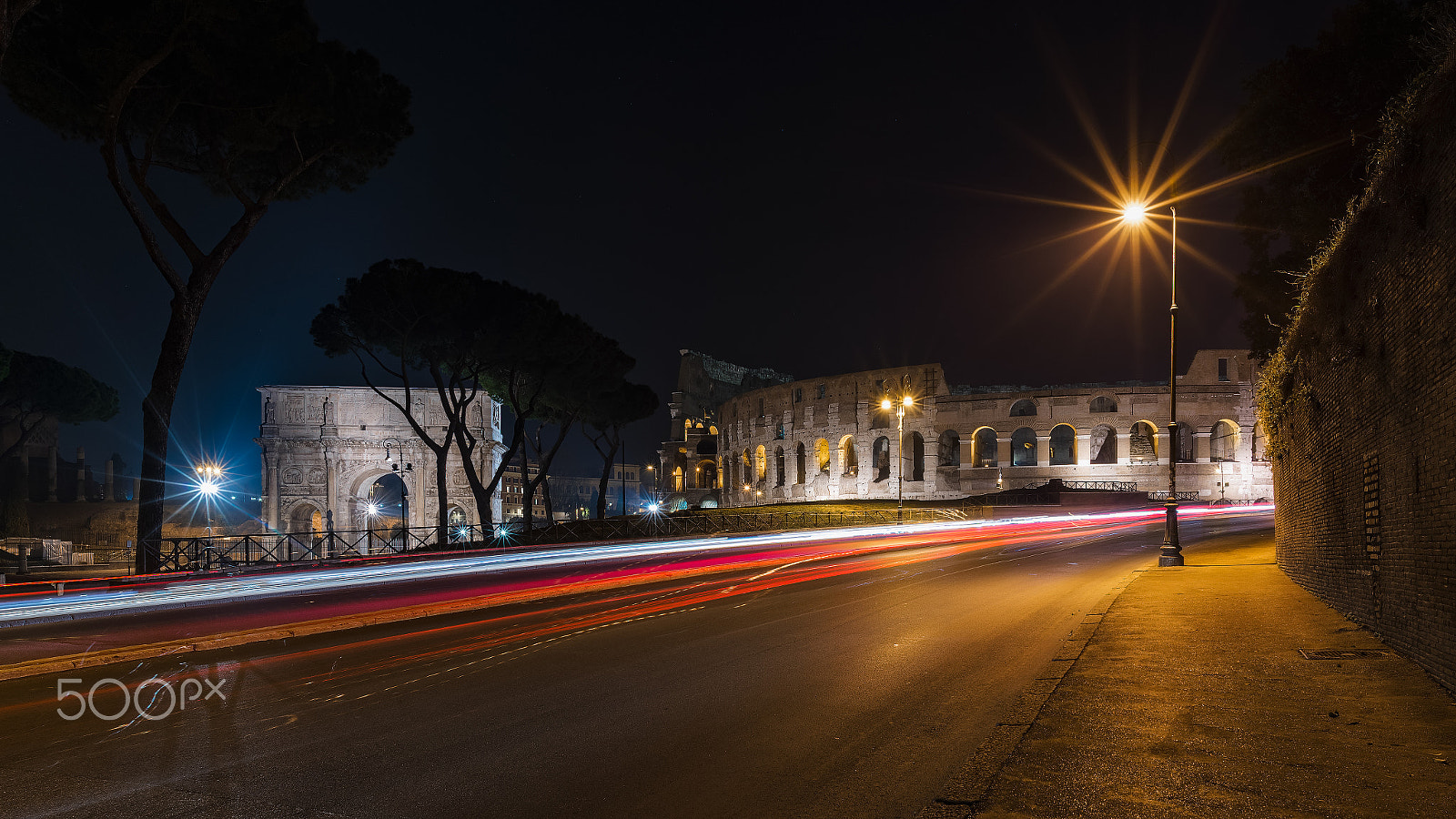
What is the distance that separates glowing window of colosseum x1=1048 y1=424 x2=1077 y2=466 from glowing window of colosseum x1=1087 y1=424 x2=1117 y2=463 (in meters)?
2.34

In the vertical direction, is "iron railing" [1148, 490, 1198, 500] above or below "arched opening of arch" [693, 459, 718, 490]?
below

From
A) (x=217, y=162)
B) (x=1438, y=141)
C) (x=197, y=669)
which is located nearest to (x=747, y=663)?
(x=197, y=669)

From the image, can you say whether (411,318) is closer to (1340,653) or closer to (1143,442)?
(1340,653)

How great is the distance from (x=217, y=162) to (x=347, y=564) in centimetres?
983

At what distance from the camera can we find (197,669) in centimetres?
781

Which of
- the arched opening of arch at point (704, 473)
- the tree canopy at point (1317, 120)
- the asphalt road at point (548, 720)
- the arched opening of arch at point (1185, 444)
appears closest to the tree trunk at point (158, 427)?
the asphalt road at point (548, 720)

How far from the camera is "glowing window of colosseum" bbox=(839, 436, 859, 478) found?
206 feet

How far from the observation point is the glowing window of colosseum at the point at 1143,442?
175 feet

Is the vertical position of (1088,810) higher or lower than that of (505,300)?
lower

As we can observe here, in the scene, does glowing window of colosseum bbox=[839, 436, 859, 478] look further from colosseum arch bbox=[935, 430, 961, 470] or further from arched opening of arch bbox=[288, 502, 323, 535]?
arched opening of arch bbox=[288, 502, 323, 535]

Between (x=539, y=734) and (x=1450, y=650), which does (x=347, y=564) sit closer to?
(x=539, y=734)

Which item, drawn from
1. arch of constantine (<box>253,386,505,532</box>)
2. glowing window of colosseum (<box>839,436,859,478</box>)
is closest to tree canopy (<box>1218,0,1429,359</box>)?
glowing window of colosseum (<box>839,436,859,478</box>)

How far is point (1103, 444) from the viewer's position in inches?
2266

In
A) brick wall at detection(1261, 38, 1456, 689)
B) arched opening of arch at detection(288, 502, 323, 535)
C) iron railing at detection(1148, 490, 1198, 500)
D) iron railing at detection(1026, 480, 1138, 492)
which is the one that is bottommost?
arched opening of arch at detection(288, 502, 323, 535)
